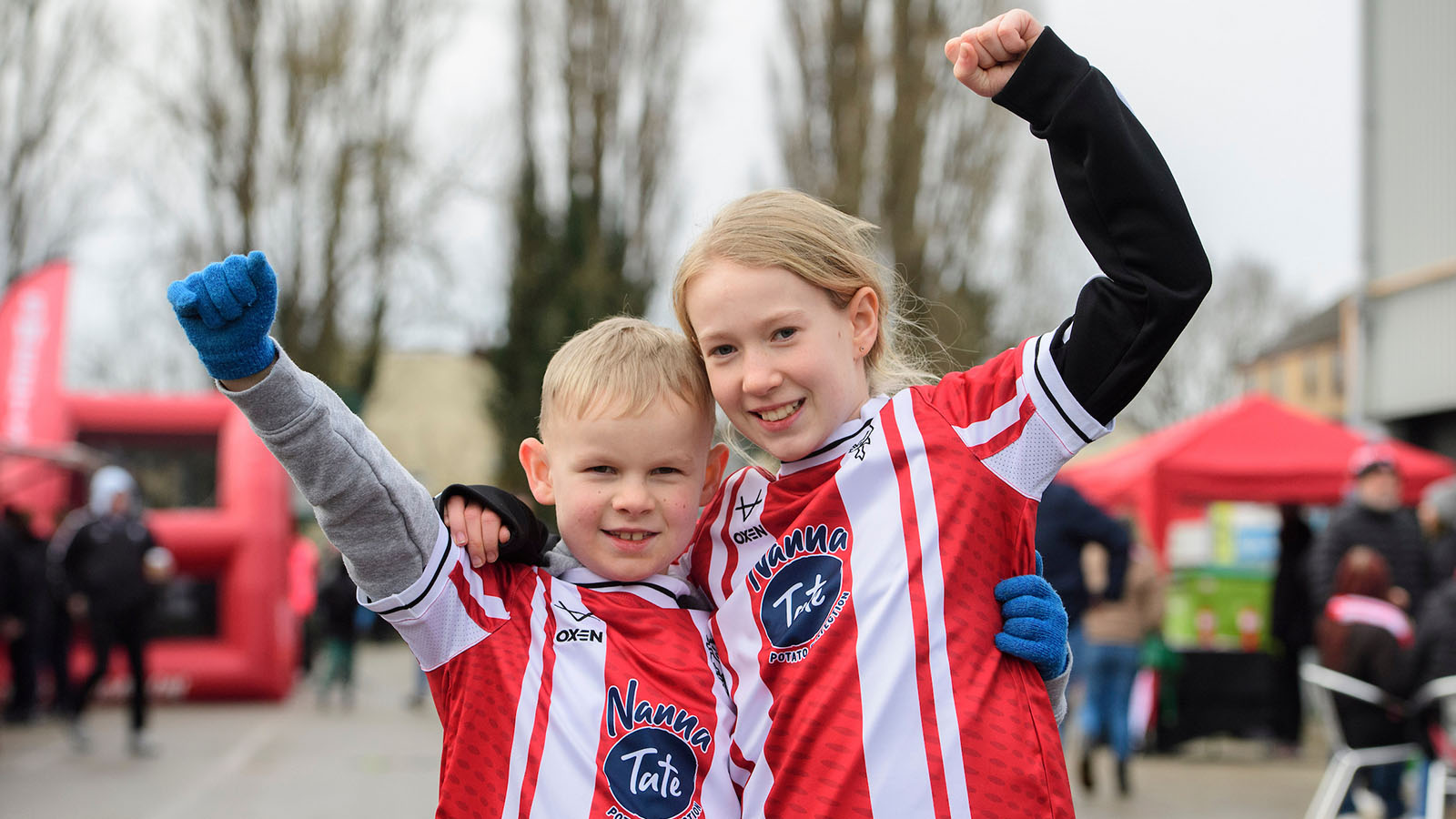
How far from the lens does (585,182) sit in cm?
2061

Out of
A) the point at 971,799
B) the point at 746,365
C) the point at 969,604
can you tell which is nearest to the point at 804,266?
the point at 746,365

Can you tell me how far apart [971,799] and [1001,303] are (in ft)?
64.4

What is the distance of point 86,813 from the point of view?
701 centimetres

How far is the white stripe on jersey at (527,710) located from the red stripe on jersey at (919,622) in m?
0.56

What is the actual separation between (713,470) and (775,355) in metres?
0.32

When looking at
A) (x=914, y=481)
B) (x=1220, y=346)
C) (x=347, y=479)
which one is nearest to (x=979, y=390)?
(x=914, y=481)

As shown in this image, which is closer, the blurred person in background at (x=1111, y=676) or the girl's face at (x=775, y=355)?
the girl's face at (x=775, y=355)

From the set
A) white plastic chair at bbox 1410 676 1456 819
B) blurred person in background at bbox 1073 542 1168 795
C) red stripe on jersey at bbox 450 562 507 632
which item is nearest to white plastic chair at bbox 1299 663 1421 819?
white plastic chair at bbox 1410 676 1456 819

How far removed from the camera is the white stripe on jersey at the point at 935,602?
174cm

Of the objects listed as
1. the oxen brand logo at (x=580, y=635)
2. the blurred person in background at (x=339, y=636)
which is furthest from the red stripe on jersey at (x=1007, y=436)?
the blurred person in background at (x=339, y=636)

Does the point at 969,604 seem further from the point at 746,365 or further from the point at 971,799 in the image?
the point at 746,365

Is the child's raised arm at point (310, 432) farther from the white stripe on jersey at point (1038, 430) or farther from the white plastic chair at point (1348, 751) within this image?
the white plastic chair at point (1348, 751)

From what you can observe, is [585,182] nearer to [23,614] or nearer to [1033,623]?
[23,614]

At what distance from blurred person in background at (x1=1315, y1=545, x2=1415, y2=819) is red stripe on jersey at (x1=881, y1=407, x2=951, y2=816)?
4.80m
